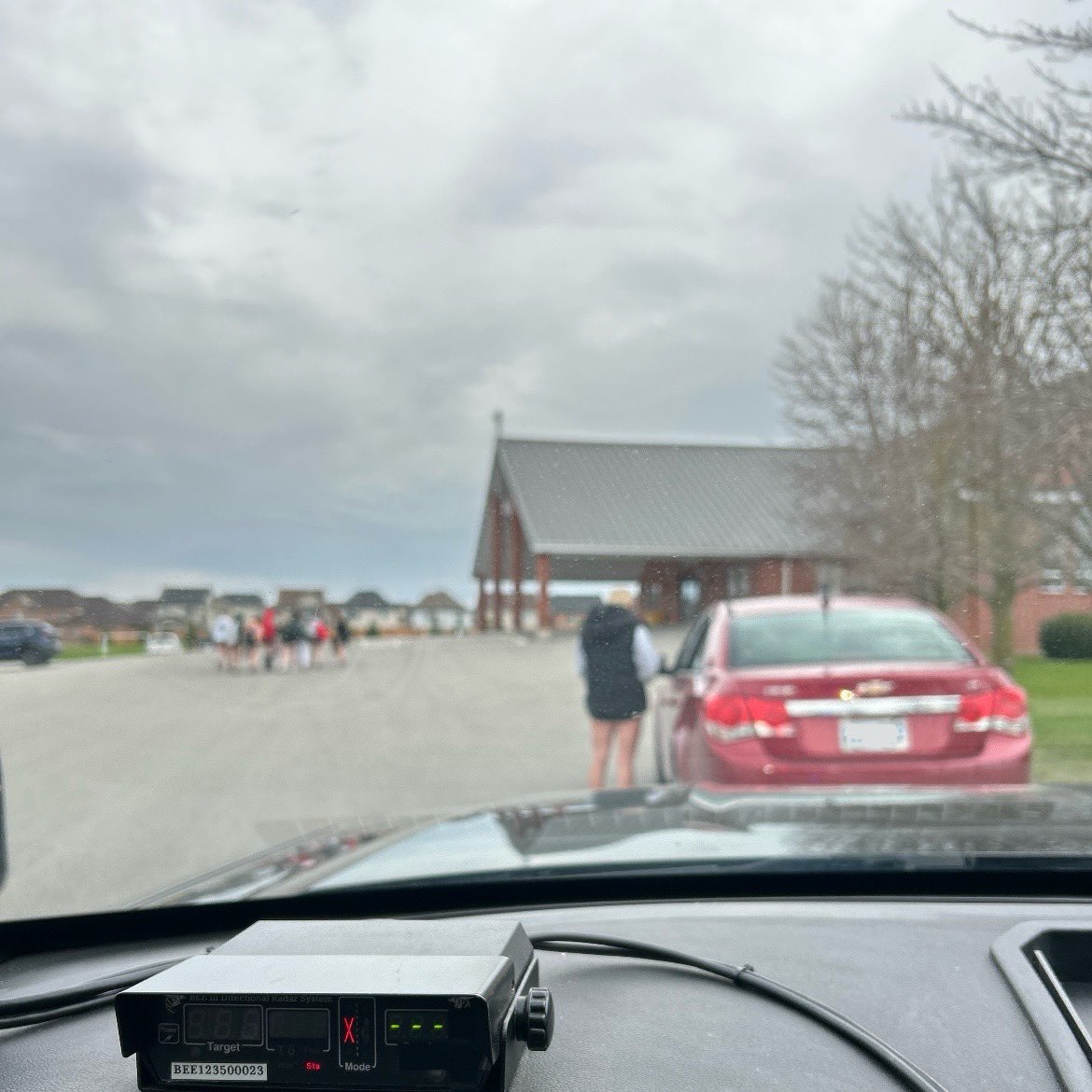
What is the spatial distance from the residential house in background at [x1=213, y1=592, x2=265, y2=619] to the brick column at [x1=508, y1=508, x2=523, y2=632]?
3.11 meters

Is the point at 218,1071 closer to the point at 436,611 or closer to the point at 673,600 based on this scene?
the point at 436,611

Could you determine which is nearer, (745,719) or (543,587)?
(745,719)

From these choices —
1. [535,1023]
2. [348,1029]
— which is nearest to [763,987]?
[535,1023]

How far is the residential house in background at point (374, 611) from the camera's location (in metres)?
5.07

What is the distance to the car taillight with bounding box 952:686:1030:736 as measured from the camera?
5.48 m

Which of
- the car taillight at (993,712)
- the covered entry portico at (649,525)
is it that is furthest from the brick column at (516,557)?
the car taillight at (993,712)

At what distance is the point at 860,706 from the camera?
5.48 meters

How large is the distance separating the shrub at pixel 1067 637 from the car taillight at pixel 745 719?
52.1 inches

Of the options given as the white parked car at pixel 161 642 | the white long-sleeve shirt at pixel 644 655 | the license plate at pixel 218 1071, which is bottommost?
the license plate at pixel 218 1071

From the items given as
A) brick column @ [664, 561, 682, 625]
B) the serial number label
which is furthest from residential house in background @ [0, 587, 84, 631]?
brick column @ [664, 561, 682, 625]

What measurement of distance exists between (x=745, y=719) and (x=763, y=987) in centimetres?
377

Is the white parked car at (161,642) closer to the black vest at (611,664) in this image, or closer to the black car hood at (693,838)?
the black car hood at (693,838)

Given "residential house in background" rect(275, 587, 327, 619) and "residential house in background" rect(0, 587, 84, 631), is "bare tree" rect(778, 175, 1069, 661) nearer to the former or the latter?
"residential house in background" rect(275, 587, 327, 619)

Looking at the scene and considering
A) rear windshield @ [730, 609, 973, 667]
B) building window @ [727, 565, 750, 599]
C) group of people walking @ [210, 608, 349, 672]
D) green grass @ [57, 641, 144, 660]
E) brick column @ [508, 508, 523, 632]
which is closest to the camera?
green grass @ [57, 641, 144, 660]
